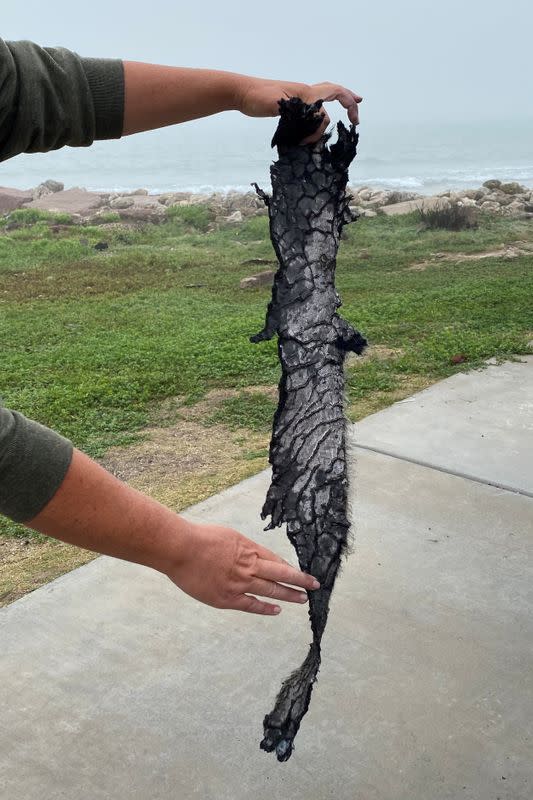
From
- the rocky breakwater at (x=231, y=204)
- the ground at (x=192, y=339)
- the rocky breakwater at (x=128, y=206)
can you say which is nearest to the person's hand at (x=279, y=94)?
the ground at (x=192, y=339)

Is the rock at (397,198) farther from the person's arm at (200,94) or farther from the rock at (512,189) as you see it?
the person's arm at (200,94)

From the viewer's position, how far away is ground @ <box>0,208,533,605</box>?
446 centimetres

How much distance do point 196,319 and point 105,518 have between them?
6111mm

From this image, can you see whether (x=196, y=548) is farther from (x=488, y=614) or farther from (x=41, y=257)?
(x=41, y=257)

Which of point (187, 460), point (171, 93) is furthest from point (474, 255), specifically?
point (171, 93)

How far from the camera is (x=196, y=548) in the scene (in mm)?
1481

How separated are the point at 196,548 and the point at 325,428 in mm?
490

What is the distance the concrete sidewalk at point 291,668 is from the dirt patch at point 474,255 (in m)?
6.51

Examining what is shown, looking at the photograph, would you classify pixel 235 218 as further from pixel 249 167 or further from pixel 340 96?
pixel 249 167

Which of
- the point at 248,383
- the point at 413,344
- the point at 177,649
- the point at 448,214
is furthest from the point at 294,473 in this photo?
the point at 448,214

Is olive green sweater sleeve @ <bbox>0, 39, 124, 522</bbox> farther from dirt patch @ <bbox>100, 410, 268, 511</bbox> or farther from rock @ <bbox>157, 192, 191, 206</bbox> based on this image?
rock @ <bbox>157, 192, 191, 206</bbox>

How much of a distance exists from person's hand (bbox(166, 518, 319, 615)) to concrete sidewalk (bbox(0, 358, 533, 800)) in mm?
474

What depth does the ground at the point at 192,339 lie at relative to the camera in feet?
14.6

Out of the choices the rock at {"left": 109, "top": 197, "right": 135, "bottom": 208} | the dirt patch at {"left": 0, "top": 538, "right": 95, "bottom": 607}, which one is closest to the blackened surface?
the dirt patch at {"left": 0, "top": 538, "right": 95, "bottom": 607}
